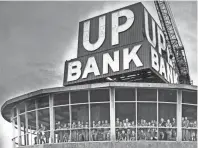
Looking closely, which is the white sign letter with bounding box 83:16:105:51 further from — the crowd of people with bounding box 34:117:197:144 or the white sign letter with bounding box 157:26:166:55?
the crowd of people with bounding box 34:117:197:144

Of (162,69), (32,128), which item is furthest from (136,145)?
(32,128)

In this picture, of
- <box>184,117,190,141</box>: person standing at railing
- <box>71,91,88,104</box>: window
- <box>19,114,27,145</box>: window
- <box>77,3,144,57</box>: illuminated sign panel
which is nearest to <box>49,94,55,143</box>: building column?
<box>71,91,88,104</box>: window

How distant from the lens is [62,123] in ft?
146

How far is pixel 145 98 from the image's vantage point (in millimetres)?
43531

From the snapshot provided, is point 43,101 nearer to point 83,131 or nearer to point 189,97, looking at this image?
point 83,131

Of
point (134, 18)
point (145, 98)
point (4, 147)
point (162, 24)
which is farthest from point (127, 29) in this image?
point (162, 24)

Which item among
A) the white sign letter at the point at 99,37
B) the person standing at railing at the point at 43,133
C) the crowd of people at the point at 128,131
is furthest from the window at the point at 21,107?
the white sign letter at the point at 99,37

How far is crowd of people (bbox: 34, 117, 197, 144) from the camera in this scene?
42719 mm

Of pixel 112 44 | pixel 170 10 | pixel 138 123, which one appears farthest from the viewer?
pixel 170 10

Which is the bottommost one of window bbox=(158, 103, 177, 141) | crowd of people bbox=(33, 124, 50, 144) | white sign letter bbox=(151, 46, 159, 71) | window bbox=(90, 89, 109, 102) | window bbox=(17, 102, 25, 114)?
Result: crowd of people bbox=(33, 124, 50, 144)

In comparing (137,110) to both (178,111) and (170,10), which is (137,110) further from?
(170,10)

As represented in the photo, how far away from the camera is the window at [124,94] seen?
4353 cm

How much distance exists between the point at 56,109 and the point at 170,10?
42134 mm

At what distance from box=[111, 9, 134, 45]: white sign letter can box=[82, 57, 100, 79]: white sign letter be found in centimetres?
268
